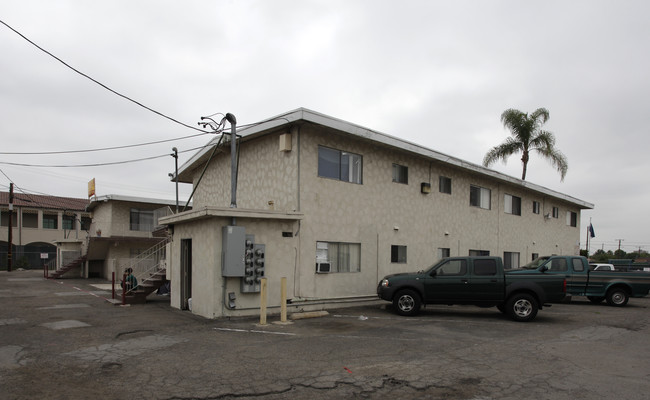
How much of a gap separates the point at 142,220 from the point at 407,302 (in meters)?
25.2

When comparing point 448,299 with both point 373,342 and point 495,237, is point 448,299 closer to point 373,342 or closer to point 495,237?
point 373,342

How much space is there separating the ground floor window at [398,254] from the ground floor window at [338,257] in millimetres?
1922

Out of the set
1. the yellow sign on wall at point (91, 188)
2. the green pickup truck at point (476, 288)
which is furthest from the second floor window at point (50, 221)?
the green pickup truck at point (476, 288)

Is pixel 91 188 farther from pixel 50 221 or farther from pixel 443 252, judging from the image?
pixel 443 252

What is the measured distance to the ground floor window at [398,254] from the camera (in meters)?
16.7

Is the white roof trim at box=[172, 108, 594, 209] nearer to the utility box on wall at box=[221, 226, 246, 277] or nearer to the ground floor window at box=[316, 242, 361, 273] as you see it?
the utility box on wall at box=[221, 226, 246, 277]

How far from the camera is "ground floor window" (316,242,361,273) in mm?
14094

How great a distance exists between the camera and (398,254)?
16984 millimetres

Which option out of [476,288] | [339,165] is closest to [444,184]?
[339,165]

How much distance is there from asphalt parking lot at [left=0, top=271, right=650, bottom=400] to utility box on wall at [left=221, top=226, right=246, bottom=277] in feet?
4.43

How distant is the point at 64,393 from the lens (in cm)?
611

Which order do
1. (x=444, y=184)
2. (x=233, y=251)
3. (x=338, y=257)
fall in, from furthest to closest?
(x=444, y=184) < (x=338, y=257) < (x=233, y=251)

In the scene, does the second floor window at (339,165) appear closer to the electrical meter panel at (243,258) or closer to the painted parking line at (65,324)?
the electrical meter panel at (243,258)

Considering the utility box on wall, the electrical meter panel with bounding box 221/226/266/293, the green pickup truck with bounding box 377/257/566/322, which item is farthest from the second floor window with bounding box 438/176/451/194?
the utility box on wall
